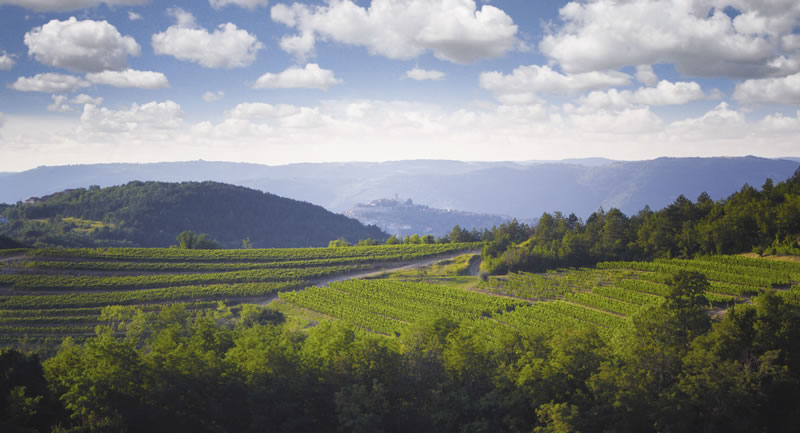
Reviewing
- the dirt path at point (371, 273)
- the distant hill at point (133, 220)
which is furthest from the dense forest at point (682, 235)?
the distant hill at point (133, 220)

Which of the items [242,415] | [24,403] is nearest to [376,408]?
[242,415]

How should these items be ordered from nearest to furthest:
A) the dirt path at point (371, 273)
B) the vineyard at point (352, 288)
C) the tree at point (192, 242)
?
the vineyard at point (352, 288) → the dirt path at point (371, 273) → the tree at point (192, 242)

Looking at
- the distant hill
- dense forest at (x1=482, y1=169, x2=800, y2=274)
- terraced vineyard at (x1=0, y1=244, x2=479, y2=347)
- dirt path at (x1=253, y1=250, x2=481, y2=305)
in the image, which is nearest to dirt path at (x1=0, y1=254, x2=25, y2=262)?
terraced vineyard at (x1=0, y1=244, x2=479, y2=347)

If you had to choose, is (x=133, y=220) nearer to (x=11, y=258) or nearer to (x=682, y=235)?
(x=11, y=258)

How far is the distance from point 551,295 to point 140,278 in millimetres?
64112

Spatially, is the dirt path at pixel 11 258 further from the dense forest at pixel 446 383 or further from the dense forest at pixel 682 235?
the dense forest at pixel 682 235

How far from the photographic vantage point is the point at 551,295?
58.1 meters

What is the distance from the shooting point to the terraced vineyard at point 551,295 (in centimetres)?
4828

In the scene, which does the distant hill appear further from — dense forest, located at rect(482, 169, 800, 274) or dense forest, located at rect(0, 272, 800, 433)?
dense forest, located at rect(0, 272, 800, 433)

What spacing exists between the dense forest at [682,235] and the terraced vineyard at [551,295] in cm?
507

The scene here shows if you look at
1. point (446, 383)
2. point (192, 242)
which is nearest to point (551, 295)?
point (446, 383)

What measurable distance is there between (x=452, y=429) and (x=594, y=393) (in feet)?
28.9

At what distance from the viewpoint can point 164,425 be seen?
82.6 feet

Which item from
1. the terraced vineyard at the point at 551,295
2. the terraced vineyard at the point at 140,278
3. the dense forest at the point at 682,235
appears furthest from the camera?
the dense forest at the point at 682,235
